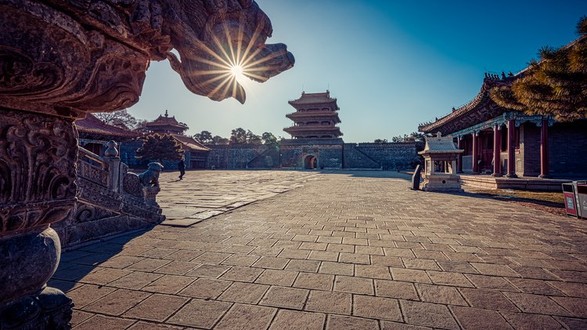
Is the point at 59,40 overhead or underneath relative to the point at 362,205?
overhead

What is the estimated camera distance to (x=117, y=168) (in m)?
4.85

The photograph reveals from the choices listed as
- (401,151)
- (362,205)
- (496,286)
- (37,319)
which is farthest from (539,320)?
(401,151)

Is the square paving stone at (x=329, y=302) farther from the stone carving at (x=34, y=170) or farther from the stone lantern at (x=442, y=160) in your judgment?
the stone lantern at (x=442, y=160)

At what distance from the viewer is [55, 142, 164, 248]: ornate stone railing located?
11.8 ft

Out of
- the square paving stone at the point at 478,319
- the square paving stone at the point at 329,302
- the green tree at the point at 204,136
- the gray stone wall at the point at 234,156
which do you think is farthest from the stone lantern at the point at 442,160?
the green tree at the point at 204,136

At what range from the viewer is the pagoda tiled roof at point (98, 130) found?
17344 millimetres

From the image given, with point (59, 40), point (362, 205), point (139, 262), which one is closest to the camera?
point (59, 40)

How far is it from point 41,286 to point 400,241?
12.1ft

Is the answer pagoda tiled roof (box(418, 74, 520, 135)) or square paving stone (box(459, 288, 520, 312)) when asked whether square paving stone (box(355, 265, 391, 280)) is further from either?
pagoda tiled roof (box(418, 74, 520, 135))

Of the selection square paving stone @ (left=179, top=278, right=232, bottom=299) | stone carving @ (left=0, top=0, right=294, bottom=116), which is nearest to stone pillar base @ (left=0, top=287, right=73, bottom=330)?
stone carving @ (left=0, top=0, right=294, bottom=116)

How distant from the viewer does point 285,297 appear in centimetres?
212

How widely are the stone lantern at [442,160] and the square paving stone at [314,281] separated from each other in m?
9.61

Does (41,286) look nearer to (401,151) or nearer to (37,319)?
(37,319)

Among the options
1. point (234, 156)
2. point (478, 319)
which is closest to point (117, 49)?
point (478, 319)
